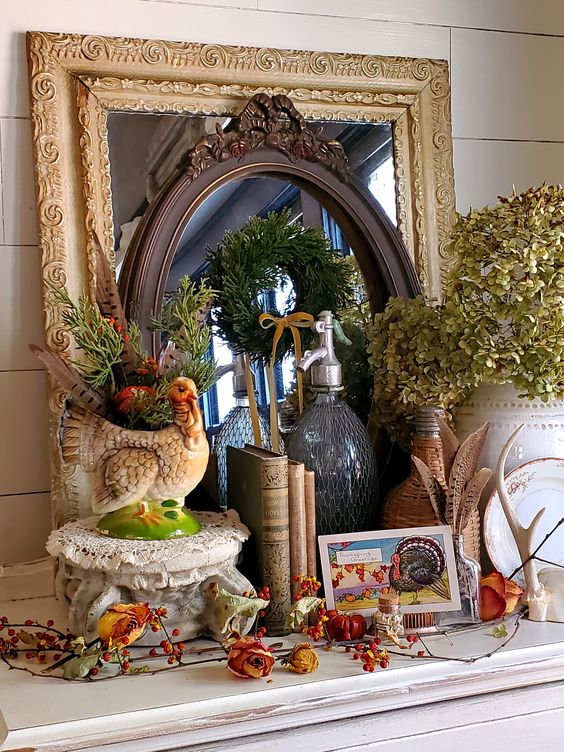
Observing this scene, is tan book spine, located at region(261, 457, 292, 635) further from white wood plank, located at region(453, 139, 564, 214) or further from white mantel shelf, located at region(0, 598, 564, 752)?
white wood plank, located at region(453, 139, 564, 214)

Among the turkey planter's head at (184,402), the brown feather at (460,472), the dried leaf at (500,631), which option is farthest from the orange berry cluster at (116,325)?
the dried leaf at (500,631)

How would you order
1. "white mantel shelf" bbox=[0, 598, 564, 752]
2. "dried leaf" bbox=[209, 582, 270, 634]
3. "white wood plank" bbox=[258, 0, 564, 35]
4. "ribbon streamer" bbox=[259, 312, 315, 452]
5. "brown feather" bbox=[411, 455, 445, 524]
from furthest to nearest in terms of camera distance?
"white wood plank" bbox=[258, 0, 564, 35] < "ribbon streamer" bbox=[259, 312, 315, 452] < "brown feather" bbox=[411, 455, 445, 524] < "dried leaf" bbox=[209, 582, 270, 634] < "white mantel shelf" bbox=[0, 598, 564, 752]

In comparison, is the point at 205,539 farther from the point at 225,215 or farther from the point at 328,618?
the point at 225,215

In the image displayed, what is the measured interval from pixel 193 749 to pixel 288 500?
0.91ft

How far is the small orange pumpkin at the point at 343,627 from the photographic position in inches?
34.4

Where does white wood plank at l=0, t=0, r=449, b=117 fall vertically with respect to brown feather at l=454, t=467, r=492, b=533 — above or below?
above

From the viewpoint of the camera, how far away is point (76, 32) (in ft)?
3.70

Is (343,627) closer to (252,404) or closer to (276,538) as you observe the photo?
(276,538)

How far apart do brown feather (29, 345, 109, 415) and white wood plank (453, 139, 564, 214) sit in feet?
2.33

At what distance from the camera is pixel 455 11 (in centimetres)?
132

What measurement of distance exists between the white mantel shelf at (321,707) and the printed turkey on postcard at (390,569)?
6cm

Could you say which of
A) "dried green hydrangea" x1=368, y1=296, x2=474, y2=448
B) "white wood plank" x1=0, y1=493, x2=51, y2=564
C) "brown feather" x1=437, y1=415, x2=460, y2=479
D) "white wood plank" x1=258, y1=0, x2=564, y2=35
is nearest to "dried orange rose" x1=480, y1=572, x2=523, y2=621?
"brown feather" x1=437, y1=415, x2=460, y2=479

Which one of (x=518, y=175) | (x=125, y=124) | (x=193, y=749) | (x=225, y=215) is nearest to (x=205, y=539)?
(x=193, y=749)

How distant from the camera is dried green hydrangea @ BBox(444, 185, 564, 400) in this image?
0.96 meters
